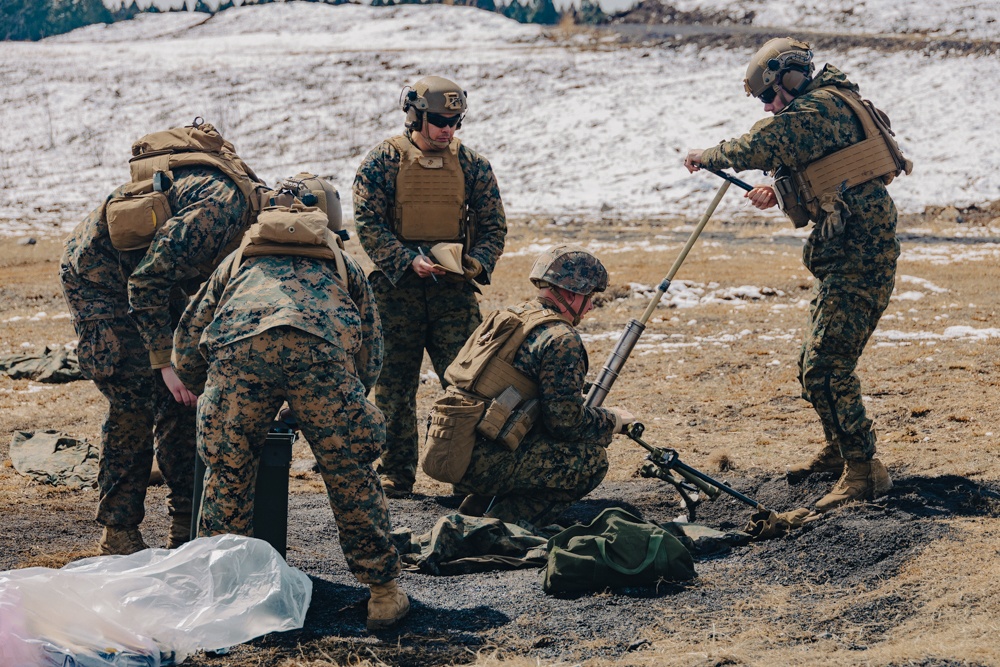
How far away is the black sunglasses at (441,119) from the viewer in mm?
6810

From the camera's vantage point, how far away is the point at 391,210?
23.1ft

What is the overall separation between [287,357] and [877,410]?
17.9ft

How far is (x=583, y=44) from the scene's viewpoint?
1718 inches

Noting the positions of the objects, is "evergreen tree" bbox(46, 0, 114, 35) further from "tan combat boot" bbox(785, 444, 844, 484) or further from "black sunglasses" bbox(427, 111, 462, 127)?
"tan combat boot" bbox(785, 444, 844, 484)

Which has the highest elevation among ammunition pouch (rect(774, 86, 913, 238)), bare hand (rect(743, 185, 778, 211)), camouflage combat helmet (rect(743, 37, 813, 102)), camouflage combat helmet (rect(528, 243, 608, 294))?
camouflage combat helmet (rect(743, 37, 813, 102))

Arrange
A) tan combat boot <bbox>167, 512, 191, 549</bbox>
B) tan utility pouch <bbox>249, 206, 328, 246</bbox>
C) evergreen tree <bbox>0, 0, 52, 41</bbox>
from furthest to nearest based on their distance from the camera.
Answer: evergreen tree <bbox>0, 0, 52, 41</bbox>, tan combat boot <bbox>167, 512, 191, 549</bbox>, tan utility pouch <bbox>249, 206, 328, 246</bbox>

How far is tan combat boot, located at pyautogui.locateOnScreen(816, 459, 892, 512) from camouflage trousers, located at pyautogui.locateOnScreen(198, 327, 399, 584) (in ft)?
9.07

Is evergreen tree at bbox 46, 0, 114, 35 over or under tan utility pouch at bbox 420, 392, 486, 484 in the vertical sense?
over

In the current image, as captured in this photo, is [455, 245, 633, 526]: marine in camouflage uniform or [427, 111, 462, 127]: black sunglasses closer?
[455, 245, 633, 526]: marine in camouflage uniform

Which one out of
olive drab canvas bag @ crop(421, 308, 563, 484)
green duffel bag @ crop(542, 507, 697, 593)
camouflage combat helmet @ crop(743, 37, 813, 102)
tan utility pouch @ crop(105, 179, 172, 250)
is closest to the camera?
green duffel bag @ crop(542, 507, 697, 593)

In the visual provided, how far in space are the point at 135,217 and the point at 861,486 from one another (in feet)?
13.7

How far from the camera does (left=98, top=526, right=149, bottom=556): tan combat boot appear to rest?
5.64 metres

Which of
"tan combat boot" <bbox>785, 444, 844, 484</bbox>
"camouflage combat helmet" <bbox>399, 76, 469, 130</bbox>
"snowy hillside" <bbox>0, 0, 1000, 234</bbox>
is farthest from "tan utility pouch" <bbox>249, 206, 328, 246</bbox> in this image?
"snowy hillside" <bbox>0, 0, 1000, 234</bbox>

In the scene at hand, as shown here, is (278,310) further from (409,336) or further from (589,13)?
(589,13)
